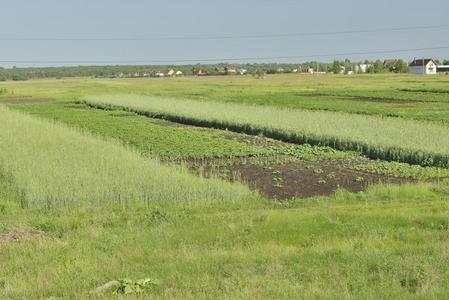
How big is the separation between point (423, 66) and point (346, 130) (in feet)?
503

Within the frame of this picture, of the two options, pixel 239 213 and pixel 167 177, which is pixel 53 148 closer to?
pixel 167 177

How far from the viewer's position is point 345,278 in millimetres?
7590

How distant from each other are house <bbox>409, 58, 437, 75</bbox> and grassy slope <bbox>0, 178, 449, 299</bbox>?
546ft

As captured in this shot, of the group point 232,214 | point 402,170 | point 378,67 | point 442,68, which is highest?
point 232,214

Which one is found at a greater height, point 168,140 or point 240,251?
point 240,251

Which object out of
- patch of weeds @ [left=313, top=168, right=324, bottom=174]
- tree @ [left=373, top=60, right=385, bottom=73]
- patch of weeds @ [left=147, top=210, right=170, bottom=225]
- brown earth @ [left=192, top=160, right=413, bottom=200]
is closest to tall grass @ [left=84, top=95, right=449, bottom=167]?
brown earth @ [left=192, top=160, right=413, bottom=200]

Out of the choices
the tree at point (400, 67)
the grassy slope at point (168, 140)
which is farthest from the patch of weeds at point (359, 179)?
the tree at point (400, 67)

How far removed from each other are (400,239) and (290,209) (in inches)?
155

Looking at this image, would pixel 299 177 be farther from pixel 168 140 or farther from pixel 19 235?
pixel 168 140

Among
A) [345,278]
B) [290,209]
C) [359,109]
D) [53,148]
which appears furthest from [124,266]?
[359,109]

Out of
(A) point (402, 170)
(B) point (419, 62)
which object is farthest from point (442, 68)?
(A) point (402, 170)

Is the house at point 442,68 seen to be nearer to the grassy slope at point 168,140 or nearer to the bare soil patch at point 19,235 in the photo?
the grassy slope at point 168,140

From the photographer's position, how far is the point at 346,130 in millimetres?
28219

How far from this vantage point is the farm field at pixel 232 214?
7664 mm
